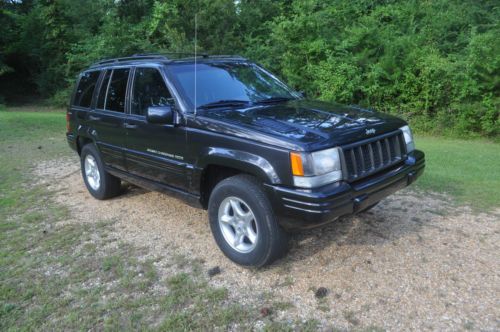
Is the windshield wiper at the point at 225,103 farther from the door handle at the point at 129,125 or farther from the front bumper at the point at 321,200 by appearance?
the front bumper at the point at 321,200

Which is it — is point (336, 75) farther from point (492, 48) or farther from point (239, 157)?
point (239, 157)

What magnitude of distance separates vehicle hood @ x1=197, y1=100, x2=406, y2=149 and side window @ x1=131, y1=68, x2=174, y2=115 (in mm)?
589

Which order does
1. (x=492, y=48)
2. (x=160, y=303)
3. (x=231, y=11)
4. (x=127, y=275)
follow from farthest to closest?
(x=231, y=11) → (x=492, y=48) → (x=127, y=275) → (x=160, y=303)

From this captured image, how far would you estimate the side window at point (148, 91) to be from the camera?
169 inches

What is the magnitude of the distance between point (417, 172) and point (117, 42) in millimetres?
16844

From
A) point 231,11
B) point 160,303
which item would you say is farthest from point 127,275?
point 231,11

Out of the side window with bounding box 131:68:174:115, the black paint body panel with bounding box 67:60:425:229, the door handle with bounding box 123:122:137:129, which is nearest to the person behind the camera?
the black paint body panel with bounding box 67:60:425:229

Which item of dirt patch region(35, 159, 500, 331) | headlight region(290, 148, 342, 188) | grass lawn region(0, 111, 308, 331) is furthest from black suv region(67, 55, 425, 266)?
→ grass lawn region(0, 111, 308, 331)

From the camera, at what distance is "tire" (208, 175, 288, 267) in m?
3.38

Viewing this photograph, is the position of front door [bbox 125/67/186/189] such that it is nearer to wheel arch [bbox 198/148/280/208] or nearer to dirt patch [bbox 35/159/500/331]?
wheel arch [bbox 198/148/280/208]

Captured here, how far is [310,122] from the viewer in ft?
11.7

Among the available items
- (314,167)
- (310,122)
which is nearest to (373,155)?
(310,122)

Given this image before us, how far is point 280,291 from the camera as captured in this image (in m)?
3.38

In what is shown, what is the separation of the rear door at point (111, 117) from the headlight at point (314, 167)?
249cm
